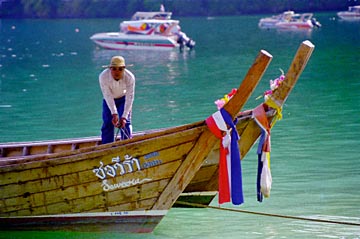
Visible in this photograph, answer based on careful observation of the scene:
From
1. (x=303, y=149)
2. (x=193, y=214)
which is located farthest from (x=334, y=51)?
(x=193, y=214)

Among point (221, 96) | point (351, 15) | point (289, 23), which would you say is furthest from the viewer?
point (351, 15)

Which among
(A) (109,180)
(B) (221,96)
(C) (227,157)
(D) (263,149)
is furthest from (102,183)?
(B) (221,96)

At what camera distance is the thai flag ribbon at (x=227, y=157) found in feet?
35.4

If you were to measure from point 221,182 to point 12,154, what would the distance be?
153 inches

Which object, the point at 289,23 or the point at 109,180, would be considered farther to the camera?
the point at 289,23

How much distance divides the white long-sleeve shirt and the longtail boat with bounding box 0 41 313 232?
3.12 ft

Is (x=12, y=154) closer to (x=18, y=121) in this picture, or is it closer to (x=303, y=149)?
(x=303, y=149)

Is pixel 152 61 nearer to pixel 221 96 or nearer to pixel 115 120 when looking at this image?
pixel 221 96

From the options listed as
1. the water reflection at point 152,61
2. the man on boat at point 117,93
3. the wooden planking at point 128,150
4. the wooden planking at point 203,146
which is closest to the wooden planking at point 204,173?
the wooden planking at point 203,146

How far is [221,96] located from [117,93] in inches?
612

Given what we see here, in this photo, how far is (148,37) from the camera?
172 feet

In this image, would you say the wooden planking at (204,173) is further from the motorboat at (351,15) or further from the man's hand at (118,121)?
the motorboat at (351,15)

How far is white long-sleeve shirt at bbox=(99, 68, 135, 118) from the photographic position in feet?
39.1

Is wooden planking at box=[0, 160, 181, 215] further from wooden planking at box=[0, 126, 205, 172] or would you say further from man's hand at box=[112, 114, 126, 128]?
man's hand at box=[112, 114, 126, 128]
